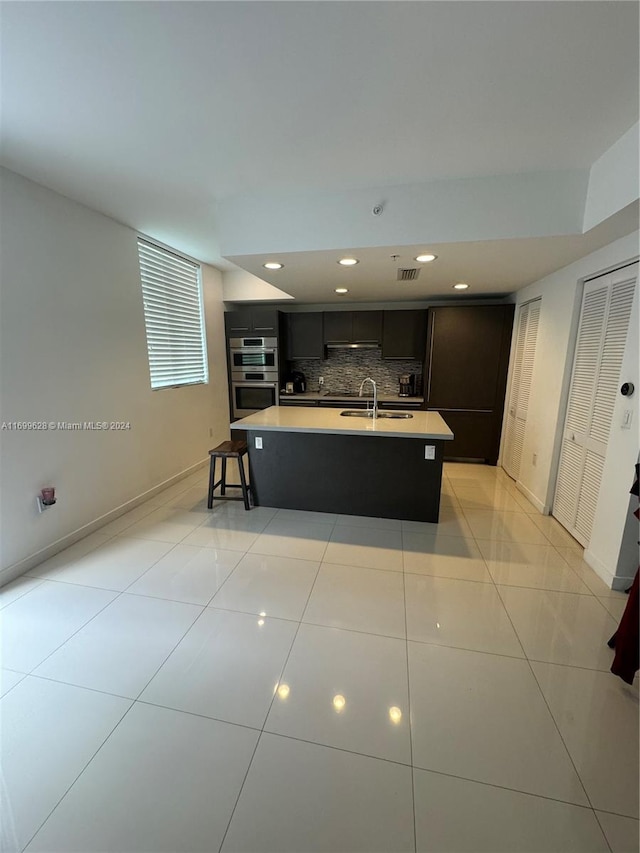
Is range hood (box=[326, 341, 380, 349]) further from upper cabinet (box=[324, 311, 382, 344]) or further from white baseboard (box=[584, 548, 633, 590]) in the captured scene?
white baseboard (box=[584, 548, 633, 590])

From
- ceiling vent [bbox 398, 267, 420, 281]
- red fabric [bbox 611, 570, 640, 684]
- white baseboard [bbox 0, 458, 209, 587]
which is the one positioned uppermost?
ceiling vent [bbox 398, 267, 420, 281]

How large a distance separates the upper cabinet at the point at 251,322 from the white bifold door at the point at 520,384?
306 cm

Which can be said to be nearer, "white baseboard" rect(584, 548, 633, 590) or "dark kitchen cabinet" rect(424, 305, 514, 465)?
"white baseboard" rect(584, 548, 633, 590)

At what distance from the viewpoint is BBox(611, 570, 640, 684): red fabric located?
1.48 meters

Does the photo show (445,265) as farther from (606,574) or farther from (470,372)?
(606,574)

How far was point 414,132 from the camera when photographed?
5.65 ft

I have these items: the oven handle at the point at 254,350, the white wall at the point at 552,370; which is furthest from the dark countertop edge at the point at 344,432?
the oven handle at the point at 254,350

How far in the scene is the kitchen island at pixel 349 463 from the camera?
9.48 feet

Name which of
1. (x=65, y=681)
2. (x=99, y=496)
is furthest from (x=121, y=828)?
(x=99, y=496)

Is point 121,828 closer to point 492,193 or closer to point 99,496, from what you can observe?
point 99,496

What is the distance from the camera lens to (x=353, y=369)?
204 inches

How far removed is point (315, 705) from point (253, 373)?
13.6 feet

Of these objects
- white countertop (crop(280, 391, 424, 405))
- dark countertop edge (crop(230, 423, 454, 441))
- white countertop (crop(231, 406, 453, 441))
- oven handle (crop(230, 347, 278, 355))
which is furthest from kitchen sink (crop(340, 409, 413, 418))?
oven handle (crop(230, 347, 278, 355))

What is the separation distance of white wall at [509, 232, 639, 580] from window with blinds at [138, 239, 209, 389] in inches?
152
